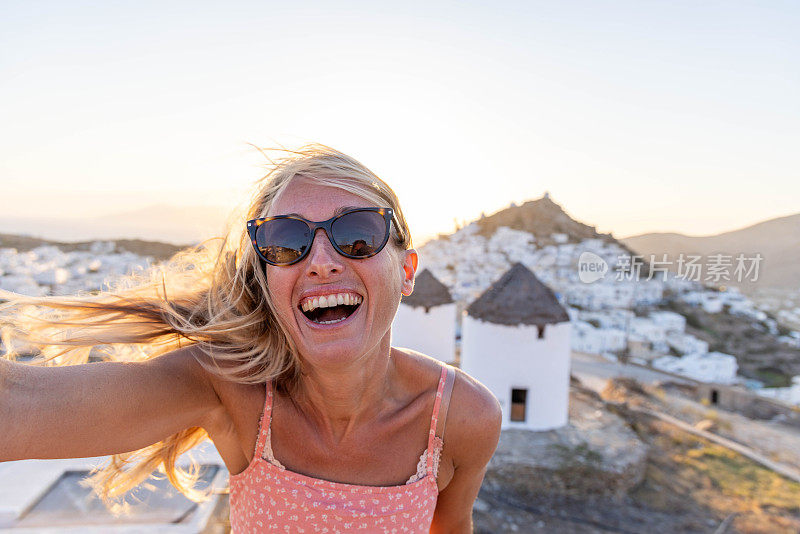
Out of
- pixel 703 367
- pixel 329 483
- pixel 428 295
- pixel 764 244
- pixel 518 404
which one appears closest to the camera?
pixel 329 483

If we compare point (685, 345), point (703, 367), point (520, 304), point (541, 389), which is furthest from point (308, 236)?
point (685, 345)

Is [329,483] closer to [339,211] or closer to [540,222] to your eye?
[339,211]

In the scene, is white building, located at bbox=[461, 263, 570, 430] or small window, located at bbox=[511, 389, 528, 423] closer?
white building, located at bbox=[461, 263, 570, 430]

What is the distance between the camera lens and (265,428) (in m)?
1.46

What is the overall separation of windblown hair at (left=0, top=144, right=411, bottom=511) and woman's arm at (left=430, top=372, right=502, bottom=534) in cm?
51

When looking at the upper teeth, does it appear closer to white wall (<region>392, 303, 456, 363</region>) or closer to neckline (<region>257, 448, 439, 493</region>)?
neckline (<region>257, 448, 439, 493</region>)

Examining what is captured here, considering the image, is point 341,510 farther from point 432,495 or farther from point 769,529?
point 769,529

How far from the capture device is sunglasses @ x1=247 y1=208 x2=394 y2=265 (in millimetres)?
1381

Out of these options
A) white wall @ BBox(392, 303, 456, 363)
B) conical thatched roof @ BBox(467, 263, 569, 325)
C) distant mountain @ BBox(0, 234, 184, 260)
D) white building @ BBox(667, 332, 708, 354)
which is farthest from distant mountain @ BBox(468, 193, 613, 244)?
conical thatched roof @ BBox(467, 263, 569, 325)

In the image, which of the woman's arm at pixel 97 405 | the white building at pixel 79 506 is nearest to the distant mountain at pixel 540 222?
the white building at pixel 79 506

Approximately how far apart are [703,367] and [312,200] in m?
27.6

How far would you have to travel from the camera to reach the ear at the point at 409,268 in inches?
65.1

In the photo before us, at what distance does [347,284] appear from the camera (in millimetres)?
1383

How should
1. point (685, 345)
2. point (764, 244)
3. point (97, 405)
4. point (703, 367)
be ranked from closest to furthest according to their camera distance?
point (97, 405)
point (703, 367)
point (685, 345)
point (764, 244)
